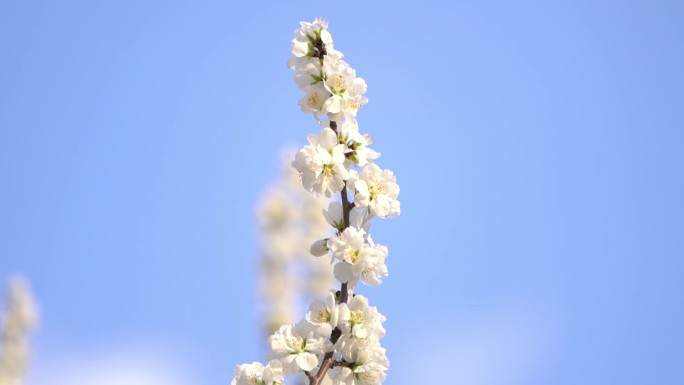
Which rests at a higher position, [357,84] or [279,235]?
[279,235]

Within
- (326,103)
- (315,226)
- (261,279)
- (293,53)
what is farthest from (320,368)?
(261,279)

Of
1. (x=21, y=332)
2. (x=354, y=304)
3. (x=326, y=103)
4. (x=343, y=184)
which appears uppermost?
(x=21, y=332)

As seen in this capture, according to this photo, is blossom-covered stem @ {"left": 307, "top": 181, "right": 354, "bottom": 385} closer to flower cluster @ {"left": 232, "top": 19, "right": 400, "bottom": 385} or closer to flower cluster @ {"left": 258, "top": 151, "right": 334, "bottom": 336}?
flower cluster @ {"left": 232, "top": 19, "right": 400, "bottom": 385}

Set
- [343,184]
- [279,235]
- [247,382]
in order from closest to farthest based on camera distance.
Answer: [247,382] → [343,184] → [279,235]

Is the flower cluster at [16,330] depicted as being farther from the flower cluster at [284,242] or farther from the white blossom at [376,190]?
the white blossom at [376,190]

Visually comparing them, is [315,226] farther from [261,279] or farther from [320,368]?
[320,368]

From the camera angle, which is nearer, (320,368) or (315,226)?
(320,368)

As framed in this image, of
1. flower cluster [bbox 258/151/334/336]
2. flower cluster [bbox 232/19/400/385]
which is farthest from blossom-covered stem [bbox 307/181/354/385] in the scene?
flower cluster [bbox 258/151/334/336]

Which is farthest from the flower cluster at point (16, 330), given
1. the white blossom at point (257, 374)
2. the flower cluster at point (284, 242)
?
the white blossom at point (257, 374)
